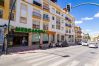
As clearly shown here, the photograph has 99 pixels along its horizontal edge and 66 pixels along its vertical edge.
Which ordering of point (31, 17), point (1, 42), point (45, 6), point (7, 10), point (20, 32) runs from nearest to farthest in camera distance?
point (1, 42)
point (7, 10)
point (20, 32)
point (31, 17)
point (45, 6)

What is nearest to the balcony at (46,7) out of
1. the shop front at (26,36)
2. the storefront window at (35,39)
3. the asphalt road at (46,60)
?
the shop front at (26,36)

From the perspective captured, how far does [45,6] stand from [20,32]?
40.6 feet

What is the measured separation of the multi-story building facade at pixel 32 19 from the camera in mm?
24806

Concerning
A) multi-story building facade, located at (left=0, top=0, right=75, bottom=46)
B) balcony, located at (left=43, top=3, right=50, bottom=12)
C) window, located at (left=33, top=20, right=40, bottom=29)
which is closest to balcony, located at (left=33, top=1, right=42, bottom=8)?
multi-story building facade, located at (left=0, top=0, right=75, bottom=46)

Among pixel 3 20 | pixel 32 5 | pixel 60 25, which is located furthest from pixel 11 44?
pixel 60 25

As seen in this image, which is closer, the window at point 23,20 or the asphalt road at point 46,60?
the asphalt road at point 46,60

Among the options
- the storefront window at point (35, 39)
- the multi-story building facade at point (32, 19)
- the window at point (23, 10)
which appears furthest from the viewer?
the storefront window at point (35, 39)

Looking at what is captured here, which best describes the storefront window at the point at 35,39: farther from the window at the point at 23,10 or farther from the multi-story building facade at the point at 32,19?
the window at the point at 23,10

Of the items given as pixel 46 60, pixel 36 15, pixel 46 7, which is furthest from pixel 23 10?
pixel 46 60

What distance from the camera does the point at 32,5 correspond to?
30641mm

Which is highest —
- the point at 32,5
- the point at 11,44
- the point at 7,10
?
the point at 32,5

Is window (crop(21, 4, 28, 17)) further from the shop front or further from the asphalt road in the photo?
the asphalt road

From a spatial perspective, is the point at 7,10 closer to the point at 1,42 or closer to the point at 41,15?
the point at 1,42

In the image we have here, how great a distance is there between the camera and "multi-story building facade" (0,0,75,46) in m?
24.8
